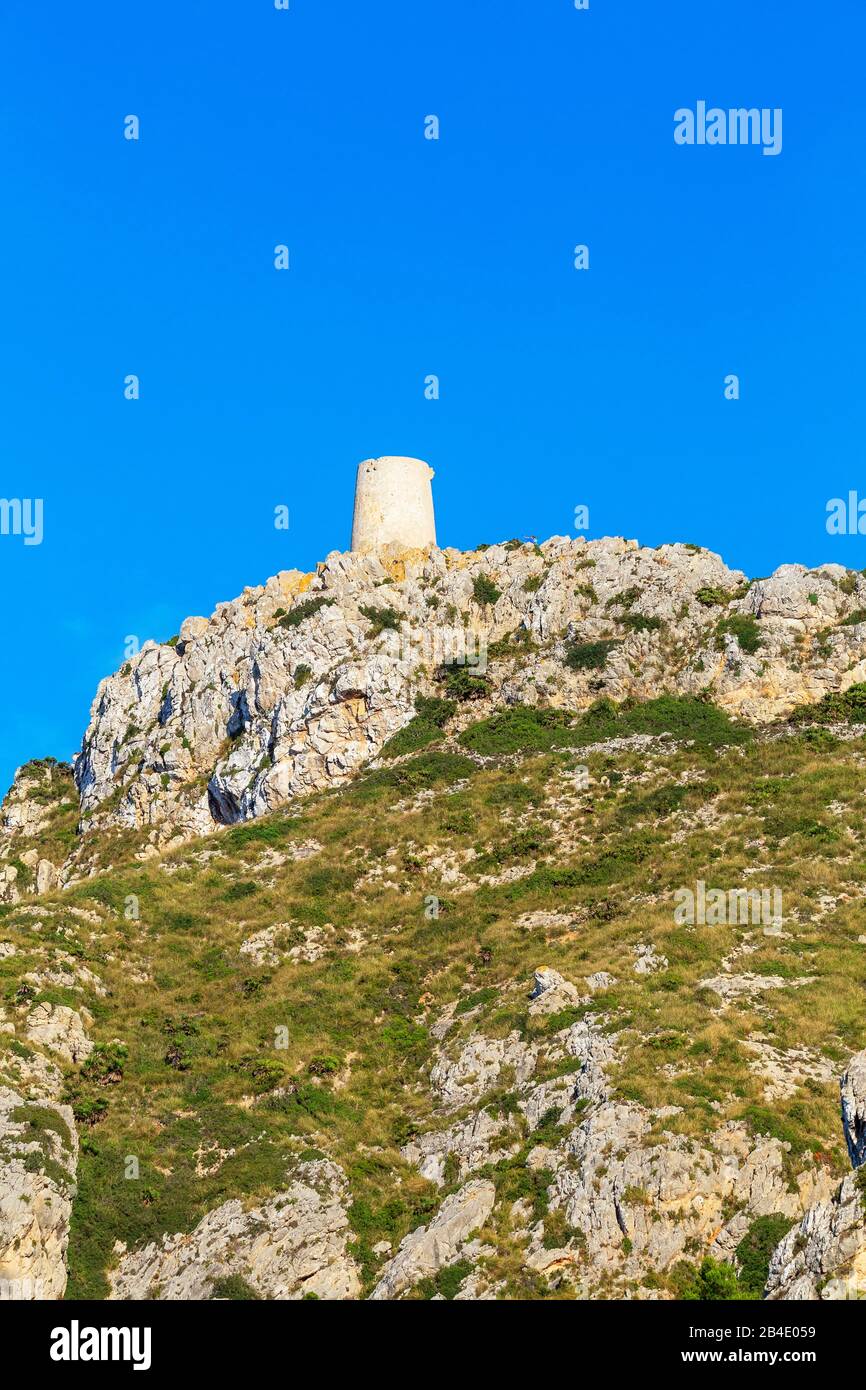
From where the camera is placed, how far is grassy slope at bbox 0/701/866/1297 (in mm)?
40125

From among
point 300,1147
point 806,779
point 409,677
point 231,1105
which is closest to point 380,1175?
point 300,1147

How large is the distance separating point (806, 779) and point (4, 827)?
164ft

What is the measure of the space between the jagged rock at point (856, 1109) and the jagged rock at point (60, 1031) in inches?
1144

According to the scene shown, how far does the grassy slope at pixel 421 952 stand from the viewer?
40125mm

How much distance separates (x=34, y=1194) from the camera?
125ft

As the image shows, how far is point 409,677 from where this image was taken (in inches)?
3071

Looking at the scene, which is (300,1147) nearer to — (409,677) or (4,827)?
(409,677)

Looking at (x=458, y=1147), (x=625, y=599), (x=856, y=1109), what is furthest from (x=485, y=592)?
(x=856, y=1109)

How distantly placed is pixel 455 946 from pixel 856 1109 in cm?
3041

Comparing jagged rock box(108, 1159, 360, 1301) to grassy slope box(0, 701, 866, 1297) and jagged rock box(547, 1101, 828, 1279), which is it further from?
jagged rock box(547, 1101, 828, 1279)

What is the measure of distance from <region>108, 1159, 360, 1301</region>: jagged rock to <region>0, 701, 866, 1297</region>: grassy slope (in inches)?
31.1

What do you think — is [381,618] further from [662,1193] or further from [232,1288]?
[662,1193]

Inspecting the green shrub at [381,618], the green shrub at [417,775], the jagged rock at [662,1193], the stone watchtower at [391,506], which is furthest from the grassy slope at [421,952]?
the stone watchtower at [391,506]

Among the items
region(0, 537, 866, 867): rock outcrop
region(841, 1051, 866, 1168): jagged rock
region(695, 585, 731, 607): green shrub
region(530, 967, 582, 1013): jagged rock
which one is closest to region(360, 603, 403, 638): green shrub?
region(0, 537, 866, 867): rock outcrop
